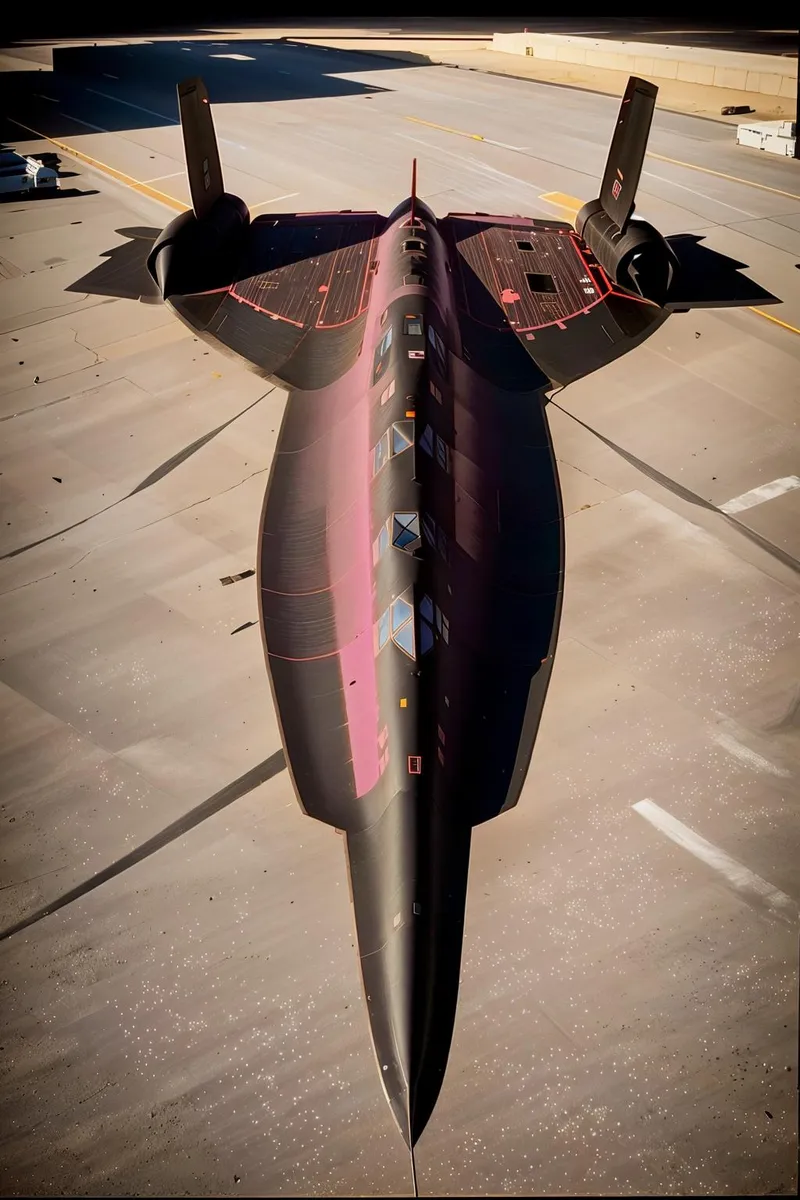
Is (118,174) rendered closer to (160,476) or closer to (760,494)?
(160,476)

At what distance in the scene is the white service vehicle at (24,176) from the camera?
104ft

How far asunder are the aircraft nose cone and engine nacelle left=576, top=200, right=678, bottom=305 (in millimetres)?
16053

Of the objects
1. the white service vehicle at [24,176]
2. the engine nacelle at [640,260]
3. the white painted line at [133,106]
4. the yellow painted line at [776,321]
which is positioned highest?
the white painted line at [133,106]

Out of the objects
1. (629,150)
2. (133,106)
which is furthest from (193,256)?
(133,106)

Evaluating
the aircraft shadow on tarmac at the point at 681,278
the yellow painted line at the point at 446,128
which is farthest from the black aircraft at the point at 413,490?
the yellow painted line at the point at 446,128

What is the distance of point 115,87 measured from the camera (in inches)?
1797

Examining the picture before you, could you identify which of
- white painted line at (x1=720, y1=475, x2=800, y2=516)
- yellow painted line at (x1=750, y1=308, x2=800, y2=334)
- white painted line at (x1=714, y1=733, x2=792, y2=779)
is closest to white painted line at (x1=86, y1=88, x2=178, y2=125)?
yellow painted line at (x1=750, y1=308, x2=800, y2=334)

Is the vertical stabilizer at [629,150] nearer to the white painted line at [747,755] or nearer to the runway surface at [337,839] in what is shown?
the runway surface at [337,839]

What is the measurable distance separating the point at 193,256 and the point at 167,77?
30.1 meters

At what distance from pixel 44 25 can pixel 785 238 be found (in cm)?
5962

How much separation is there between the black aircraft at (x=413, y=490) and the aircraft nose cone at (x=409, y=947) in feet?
0.07

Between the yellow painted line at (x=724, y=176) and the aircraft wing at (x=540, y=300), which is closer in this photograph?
the aircraft wing at (x=540, y=300)

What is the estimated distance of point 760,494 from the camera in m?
18.0

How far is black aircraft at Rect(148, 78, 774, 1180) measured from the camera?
10695mm
